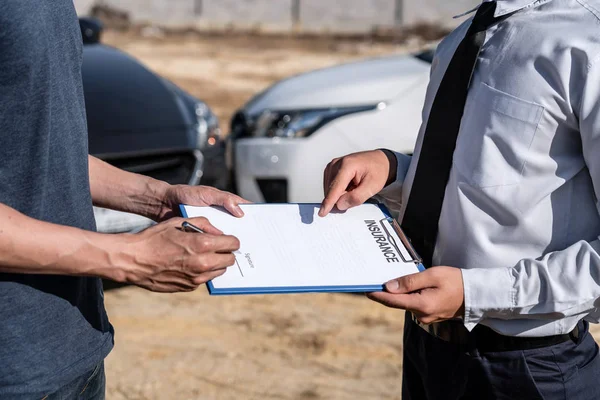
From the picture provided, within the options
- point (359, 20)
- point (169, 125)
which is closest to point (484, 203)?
point (169, 125)

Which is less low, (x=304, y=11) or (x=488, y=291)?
(x=488, y=291)

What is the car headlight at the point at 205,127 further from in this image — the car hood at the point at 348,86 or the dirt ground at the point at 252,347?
the dirt ground at the point at 252,347

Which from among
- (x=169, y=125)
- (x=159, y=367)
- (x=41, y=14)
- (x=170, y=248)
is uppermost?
(x=41, y=14)

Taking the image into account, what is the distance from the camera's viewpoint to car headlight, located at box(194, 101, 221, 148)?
16.6 feet

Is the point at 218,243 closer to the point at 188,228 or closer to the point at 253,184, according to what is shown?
the point at 188,228

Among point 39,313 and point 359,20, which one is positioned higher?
point 39,313

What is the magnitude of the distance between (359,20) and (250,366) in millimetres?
18005

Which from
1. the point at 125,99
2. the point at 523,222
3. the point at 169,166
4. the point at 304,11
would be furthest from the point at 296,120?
the point at 304,11

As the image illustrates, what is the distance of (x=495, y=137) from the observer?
1945 mm

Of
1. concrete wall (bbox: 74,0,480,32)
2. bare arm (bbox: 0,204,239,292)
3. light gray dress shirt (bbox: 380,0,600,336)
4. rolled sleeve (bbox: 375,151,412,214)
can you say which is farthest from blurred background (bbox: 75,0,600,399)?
concrete wall (bbox: 74,0,480,32)

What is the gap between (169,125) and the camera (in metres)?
4.95

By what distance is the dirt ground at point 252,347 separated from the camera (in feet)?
12.8

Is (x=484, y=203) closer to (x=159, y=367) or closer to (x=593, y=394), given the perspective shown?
(x=593, y=394)

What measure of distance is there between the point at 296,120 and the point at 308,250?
3359mm
